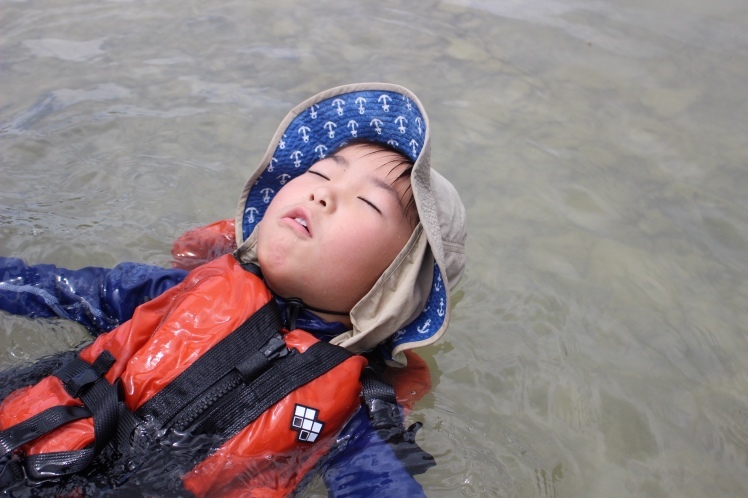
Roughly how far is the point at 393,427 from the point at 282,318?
0.51 meters

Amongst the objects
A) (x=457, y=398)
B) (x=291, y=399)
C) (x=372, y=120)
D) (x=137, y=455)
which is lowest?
(x=457, y=398)

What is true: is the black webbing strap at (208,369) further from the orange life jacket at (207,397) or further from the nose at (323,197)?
the nose at (323,197)

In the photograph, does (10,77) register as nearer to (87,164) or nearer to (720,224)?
(87,164)

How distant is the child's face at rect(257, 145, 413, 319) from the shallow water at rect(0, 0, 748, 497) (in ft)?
2.00

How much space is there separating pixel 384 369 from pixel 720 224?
77.3 inches

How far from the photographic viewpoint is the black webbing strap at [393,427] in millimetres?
2170

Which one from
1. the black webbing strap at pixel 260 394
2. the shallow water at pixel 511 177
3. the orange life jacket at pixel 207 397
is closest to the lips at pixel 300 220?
the orange life jacket at pixel 207 397

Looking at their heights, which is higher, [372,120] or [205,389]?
[372,120]

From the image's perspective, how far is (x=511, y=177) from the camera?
373 centimetres

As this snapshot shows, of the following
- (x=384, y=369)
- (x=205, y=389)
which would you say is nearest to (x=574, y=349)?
(x=384, y=369)

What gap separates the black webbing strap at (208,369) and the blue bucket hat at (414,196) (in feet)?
0.97

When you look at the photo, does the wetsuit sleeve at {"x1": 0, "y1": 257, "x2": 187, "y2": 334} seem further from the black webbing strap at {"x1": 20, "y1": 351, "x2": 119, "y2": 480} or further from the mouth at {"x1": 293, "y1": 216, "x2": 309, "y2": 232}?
the mouth at {"x1": 293, "y1": 216, "x2": 309, "y2": 232}

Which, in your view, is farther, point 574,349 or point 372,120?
point 574,349

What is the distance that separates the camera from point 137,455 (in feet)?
A: 6.81
